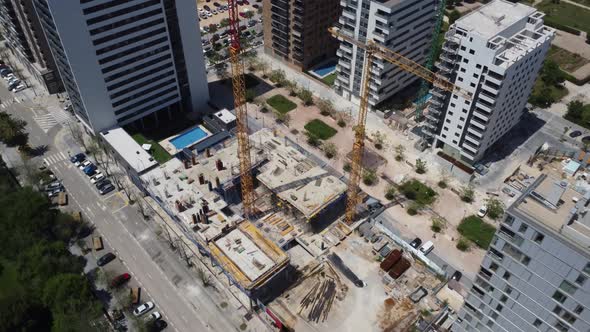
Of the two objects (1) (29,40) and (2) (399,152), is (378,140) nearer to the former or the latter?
(2) (399,152)

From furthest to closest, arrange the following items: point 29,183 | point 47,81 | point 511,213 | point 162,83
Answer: point 47,81
point 162,83
point 29,183
point 511,213

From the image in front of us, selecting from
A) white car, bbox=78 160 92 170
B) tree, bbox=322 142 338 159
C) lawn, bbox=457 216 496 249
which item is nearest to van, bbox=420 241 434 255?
lawn, bbox=457 216 496 249

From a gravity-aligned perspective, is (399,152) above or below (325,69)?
below

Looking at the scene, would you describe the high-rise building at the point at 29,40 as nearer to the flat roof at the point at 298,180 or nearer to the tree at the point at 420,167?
the flat roof at the point at 298,180

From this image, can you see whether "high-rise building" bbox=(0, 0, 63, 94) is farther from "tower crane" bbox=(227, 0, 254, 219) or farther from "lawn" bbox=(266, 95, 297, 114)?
"lawn" bbox=(266, 95, 297, 114)

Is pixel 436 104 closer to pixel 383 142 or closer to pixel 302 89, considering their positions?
pixel 383 142

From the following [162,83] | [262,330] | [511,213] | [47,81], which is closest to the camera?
[511,213]

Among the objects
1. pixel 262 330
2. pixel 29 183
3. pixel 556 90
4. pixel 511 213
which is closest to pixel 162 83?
pixel 29 183

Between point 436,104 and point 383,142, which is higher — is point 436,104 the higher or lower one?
the higher one

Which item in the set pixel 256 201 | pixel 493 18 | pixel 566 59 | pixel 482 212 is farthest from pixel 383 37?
pixel 566 59
